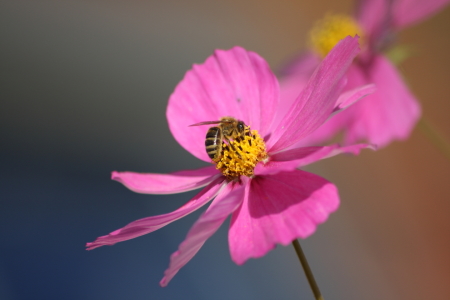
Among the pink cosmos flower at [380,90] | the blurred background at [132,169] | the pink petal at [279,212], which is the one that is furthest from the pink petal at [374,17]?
the blurred background at [132,169]

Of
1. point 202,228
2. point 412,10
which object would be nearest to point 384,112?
point 412,10

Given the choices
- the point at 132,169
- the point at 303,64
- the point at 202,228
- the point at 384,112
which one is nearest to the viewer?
the point at 202,228

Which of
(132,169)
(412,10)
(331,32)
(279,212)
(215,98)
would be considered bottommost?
(279,212)

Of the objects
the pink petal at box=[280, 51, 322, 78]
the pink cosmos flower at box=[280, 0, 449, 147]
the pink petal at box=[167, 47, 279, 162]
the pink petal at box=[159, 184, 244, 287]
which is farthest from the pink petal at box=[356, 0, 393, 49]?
the pink petal at box=[159, 184, 244, 287]

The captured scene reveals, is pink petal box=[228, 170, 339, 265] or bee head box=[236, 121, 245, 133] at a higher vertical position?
bee head box=[236, 121, 245, 133]

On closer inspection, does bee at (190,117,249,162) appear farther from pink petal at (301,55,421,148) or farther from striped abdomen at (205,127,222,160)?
pink petal at (301,55,421,148)

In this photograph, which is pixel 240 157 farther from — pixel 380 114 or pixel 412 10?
pixel 412 10
